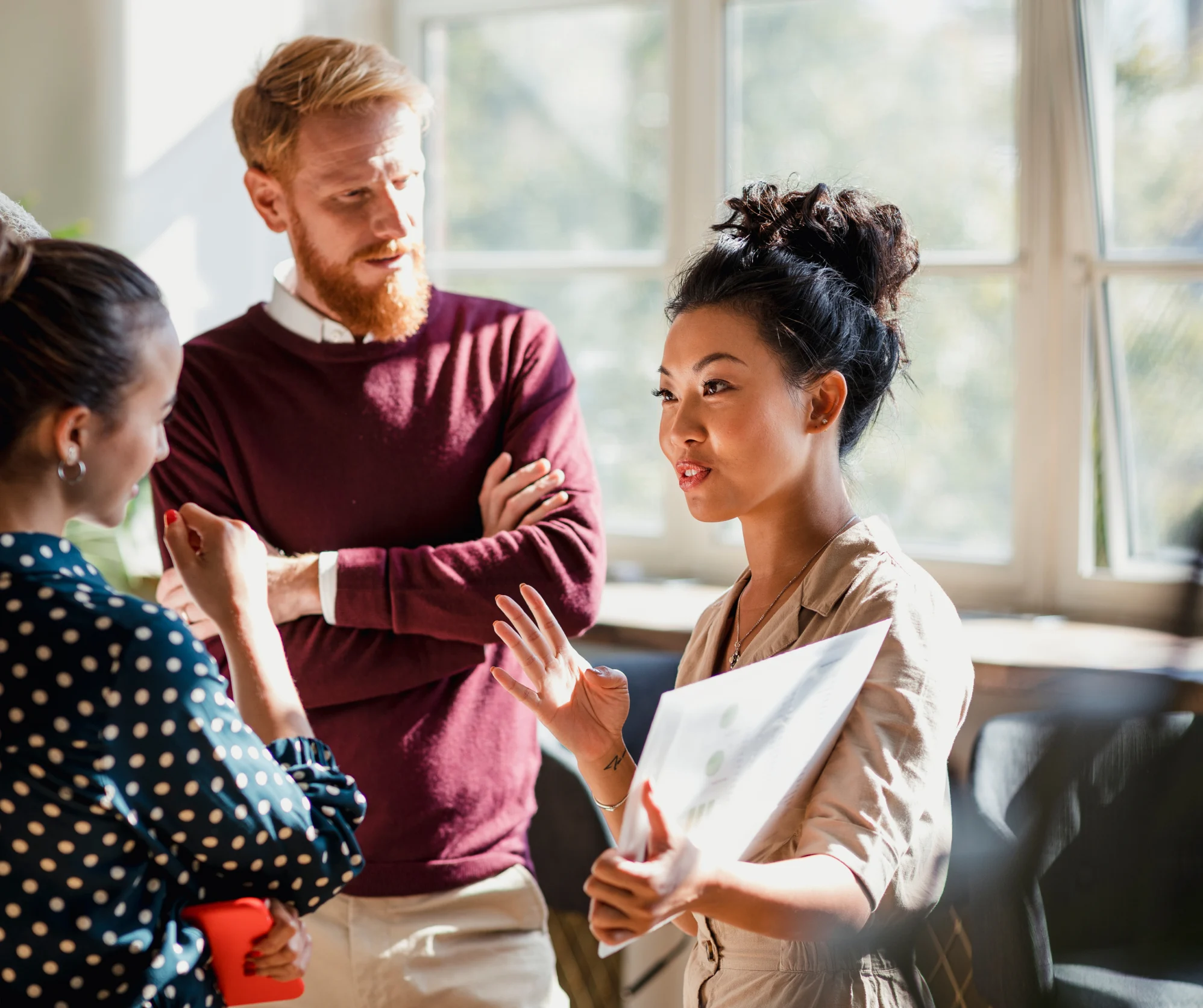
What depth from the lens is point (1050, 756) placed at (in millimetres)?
2350

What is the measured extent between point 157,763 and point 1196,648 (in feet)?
2.49

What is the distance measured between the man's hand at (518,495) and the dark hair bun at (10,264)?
2.83ft

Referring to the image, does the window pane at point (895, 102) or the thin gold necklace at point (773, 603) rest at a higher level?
the window pane at point (895, 102)

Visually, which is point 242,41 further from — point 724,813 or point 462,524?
point 724,813

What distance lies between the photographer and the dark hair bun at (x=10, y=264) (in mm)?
954

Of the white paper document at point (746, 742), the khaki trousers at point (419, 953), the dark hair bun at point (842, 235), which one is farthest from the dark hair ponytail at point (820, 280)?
the khaki trousers at point (419, 953)

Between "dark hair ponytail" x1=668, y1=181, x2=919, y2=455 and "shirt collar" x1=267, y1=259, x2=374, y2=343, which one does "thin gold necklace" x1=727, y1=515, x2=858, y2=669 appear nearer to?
"dark hair ponytail" x1=668, y1=181, x2=919, y2=455

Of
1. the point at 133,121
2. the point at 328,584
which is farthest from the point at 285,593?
the point at 133,121

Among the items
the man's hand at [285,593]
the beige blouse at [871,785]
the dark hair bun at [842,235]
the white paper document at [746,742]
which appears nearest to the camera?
the white paper document at [746,742]

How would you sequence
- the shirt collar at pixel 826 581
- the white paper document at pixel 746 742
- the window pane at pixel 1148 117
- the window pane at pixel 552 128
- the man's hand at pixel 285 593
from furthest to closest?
the window pane at pixel 552 128, the window pane at pixel 1148 117, the man's hand at pixel 285 593, the shirt collar at pixel 826 581, the white paper document at pixel 746 742

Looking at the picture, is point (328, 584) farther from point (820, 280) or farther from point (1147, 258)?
point (1147, 258)

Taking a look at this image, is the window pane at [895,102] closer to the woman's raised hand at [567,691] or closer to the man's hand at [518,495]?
the man's hand at [518,495]

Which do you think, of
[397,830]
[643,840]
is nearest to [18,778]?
[643,840]

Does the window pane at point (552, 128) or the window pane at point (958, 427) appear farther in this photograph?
the window pane at point (552, 128)
